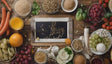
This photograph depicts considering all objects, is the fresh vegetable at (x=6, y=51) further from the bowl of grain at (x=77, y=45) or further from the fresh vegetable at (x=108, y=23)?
the fresh vegetable at (x=108, y=23)

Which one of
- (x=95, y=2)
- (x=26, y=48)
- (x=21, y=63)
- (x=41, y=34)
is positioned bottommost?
(x=21, y=63)

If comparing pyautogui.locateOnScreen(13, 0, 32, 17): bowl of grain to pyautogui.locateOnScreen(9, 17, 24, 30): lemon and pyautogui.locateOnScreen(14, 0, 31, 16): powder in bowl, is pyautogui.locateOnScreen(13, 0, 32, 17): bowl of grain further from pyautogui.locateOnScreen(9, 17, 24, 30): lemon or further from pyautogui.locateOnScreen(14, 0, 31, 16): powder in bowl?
pyautogui.locateOnScreen(9, 17, 24, 30): lemon

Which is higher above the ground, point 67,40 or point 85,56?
point 67,40

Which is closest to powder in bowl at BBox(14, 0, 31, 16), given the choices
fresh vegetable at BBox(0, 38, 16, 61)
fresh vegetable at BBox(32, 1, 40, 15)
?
fresh vegetable at BBox(32, 1, 40, 15)

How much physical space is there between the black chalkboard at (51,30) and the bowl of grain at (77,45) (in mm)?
247

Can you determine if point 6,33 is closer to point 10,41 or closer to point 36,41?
point 10,41

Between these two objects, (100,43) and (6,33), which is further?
(6,33)

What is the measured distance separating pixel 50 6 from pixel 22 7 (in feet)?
1.62

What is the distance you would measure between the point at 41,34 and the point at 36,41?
165mm

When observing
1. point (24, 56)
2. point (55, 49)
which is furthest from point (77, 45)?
point (24, 56)

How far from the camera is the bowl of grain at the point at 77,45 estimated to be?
122 inches

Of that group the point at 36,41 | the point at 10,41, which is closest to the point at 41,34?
the point at 36,41

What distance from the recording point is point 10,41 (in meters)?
3.14

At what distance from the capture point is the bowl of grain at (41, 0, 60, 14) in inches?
122
